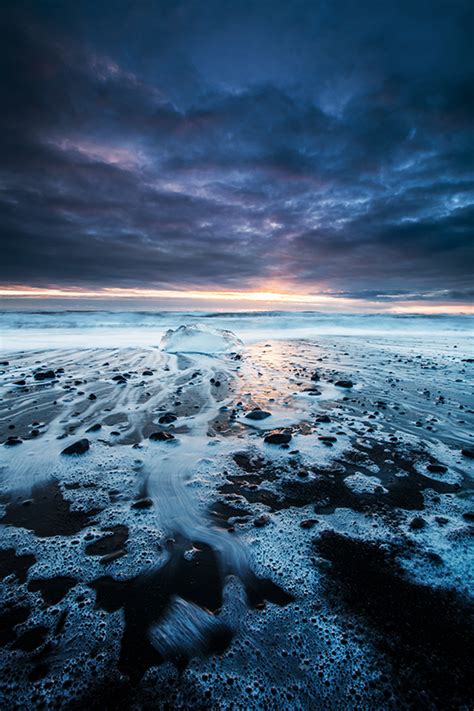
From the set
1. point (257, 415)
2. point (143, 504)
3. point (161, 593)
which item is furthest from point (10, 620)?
point (257, 415)

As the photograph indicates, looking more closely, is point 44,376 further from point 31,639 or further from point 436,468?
point 436,468

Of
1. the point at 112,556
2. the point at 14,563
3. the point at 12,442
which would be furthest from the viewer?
the point at 12,442

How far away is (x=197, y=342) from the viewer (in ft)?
43.9

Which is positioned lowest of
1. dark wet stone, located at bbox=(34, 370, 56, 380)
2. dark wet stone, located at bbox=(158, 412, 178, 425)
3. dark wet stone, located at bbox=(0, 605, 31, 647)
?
dark wet stone, located at bbox=(34, 370, 56, 380)

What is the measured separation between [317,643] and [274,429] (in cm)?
Result: 309

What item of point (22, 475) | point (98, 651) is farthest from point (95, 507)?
point (98, 651)

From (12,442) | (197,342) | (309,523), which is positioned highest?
(197,342)

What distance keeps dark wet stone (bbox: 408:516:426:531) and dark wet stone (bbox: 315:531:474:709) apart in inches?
13.3


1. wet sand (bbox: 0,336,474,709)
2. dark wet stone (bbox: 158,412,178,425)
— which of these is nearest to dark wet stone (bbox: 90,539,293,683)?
wet sand (bbox: 0,336,474,709)

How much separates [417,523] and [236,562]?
61.4 inches

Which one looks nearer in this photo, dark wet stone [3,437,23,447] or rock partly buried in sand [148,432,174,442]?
dark wet stone [3,437,23,447]

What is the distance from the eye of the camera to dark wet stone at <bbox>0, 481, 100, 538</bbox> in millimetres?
2623

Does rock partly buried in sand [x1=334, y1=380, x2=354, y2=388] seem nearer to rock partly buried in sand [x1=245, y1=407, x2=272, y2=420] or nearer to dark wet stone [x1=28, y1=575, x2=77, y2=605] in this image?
rock partly buried in sand [x1=245, y1=407, x2=272, y2=420]

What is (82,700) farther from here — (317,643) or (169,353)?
(169,353)
